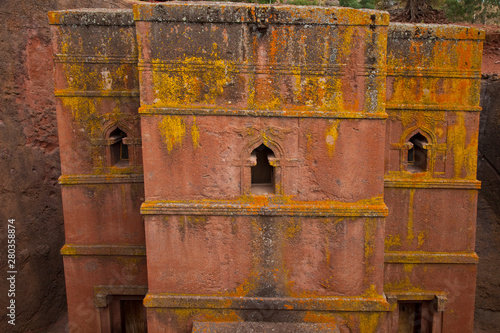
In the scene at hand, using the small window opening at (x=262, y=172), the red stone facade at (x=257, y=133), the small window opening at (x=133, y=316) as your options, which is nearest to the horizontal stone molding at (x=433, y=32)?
the red stone facade at (x=257, y=133)

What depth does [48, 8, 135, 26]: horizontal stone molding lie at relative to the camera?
18.7 ft

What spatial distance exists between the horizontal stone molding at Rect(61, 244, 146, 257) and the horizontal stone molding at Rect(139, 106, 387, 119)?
2675mm

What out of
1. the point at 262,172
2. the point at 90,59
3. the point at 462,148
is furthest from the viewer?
the point at 462,148

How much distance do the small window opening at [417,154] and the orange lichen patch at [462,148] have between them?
0.39m

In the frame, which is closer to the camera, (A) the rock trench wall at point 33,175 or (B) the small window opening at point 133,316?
(B) the small window opening at point 133,316

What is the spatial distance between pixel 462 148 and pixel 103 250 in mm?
5895

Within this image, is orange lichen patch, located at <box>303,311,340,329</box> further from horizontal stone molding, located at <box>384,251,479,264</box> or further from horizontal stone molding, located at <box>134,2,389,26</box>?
horizontal stone molding, located at <box>134,2,389,26</box>

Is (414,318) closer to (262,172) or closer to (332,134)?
(262,172)

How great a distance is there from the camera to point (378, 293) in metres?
5.06

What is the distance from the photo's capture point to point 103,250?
6.39m

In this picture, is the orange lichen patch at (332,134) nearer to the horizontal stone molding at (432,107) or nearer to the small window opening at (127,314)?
the horizontal stone molding at (432,107)

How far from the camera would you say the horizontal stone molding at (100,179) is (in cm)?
620

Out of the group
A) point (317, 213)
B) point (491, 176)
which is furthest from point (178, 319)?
point (491, 176)

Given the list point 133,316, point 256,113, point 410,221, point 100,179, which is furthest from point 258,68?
point 133,316
